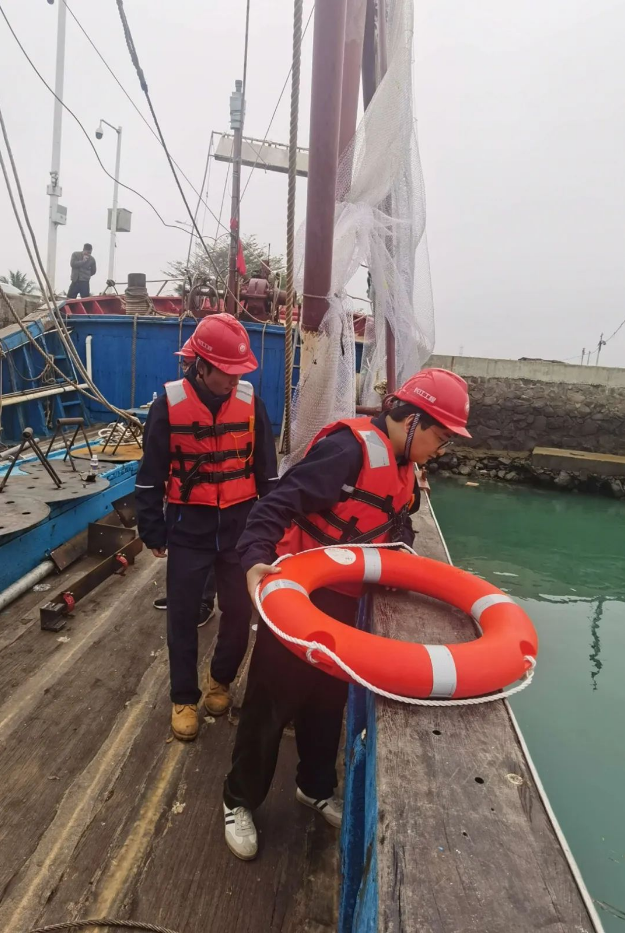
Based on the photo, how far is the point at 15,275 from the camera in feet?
101

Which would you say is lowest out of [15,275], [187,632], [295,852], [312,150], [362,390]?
[295,852]

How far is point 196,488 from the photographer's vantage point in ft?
7.30

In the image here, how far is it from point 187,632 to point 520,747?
4.57 feet

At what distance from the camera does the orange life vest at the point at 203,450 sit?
220cm

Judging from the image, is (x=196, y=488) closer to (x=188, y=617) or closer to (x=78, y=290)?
(x=188, y=617)

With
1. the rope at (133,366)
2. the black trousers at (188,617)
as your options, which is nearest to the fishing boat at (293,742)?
the black trousers at (188,617)

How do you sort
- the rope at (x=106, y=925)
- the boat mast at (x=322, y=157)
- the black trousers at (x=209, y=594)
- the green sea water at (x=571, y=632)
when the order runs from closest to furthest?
the rope at (x=106, y=925), the boat mast at (x=322, y=157), the black trousers at (x=209, y=594), the green sea water at (x=571, y=632)

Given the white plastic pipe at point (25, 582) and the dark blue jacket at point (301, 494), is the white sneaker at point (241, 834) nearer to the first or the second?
the dark blue jacket at point (301, 494)

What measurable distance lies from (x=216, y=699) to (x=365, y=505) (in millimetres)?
1255

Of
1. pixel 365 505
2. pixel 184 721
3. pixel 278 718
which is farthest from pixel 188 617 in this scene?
pixel 365 505

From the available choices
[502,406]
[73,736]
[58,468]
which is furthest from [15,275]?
[73,736]

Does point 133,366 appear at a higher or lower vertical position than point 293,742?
higher

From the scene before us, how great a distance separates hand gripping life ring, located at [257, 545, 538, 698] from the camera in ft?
4.27

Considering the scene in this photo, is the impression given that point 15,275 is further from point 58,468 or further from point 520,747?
point 520,747
